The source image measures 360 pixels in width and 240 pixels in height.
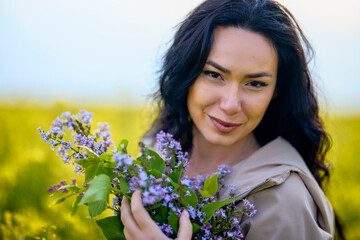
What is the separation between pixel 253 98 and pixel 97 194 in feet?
3.54

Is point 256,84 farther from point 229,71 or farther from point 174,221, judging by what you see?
point 174,221

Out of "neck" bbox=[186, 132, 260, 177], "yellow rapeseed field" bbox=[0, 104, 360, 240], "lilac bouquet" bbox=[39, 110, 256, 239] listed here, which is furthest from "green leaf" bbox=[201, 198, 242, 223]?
"neck" bbox=[186, 132, 260, 177]

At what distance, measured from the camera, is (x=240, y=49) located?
1.88 metres

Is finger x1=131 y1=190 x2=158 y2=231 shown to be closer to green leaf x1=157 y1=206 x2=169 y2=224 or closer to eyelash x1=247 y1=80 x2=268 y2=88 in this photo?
green leaf x1=157 y1=206 x2=169 y2=224

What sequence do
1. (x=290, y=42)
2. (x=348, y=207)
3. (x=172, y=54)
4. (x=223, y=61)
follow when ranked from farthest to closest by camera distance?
(x=348, y=207)
(x=172, y=54)
(x=290, y=42)
(x=223, y=61)

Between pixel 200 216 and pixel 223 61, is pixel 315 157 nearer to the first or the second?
pixel 223 61

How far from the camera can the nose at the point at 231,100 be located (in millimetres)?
1902

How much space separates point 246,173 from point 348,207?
7.69ft

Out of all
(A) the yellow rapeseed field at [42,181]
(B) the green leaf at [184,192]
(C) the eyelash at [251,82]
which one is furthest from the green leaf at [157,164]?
(C) the eyelash at [251,82]

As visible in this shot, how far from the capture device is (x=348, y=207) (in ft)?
12.4

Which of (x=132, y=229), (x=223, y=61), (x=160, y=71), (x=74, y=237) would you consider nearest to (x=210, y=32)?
(x=223, y=61)

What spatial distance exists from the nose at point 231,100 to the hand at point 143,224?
2.25 feet

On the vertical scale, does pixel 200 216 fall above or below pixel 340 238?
above

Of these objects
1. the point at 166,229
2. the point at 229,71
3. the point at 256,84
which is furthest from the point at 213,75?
the point at 166,229
